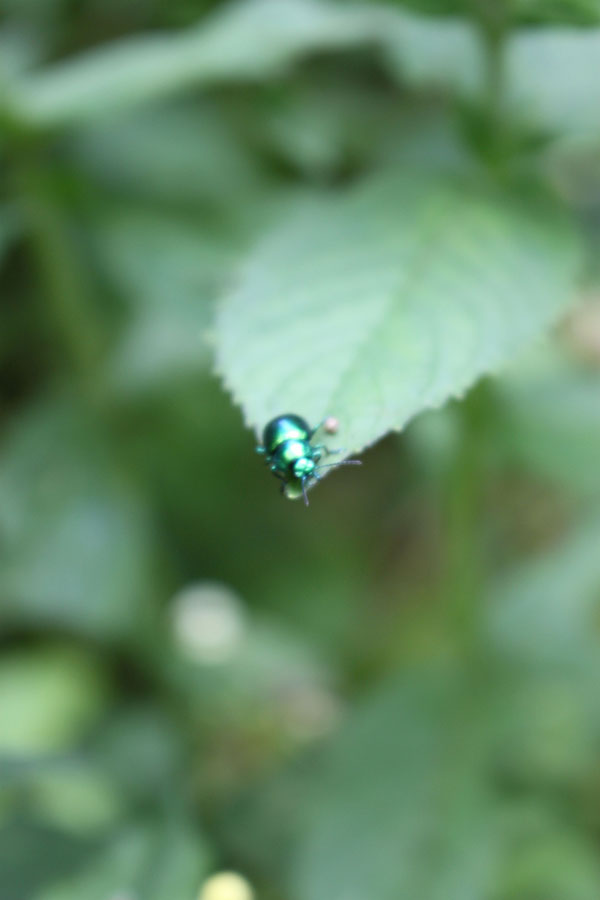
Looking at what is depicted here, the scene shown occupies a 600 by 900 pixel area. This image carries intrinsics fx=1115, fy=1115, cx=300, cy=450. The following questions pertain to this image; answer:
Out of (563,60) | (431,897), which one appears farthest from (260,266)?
(431,897)

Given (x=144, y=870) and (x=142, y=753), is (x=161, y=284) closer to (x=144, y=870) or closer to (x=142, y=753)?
(x=142, y=753)

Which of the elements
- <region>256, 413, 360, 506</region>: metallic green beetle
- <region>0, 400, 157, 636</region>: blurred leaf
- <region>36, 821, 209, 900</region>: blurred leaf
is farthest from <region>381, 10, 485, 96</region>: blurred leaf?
<region>36, 821, 209, 900</region>: blurred leaf

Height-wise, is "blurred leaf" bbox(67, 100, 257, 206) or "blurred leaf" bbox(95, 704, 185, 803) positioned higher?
"blurred leaf" bbox(67, 100, 257, 206)

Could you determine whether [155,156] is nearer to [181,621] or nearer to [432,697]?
[181,621]

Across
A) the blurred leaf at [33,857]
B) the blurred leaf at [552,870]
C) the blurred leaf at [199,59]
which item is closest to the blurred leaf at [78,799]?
the blurred leaf at [33,857]

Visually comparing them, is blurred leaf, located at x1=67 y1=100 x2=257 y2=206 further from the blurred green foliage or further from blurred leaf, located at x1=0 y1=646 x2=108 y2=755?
blurred leaf, located at x1=0 y1=646 x2=108 y2=755

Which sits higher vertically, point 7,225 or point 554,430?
point 7,225

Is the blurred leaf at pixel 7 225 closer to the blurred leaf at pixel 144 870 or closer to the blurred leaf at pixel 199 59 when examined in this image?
the blurred leaf at pixel 199 59

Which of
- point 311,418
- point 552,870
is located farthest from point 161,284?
point 552,870
